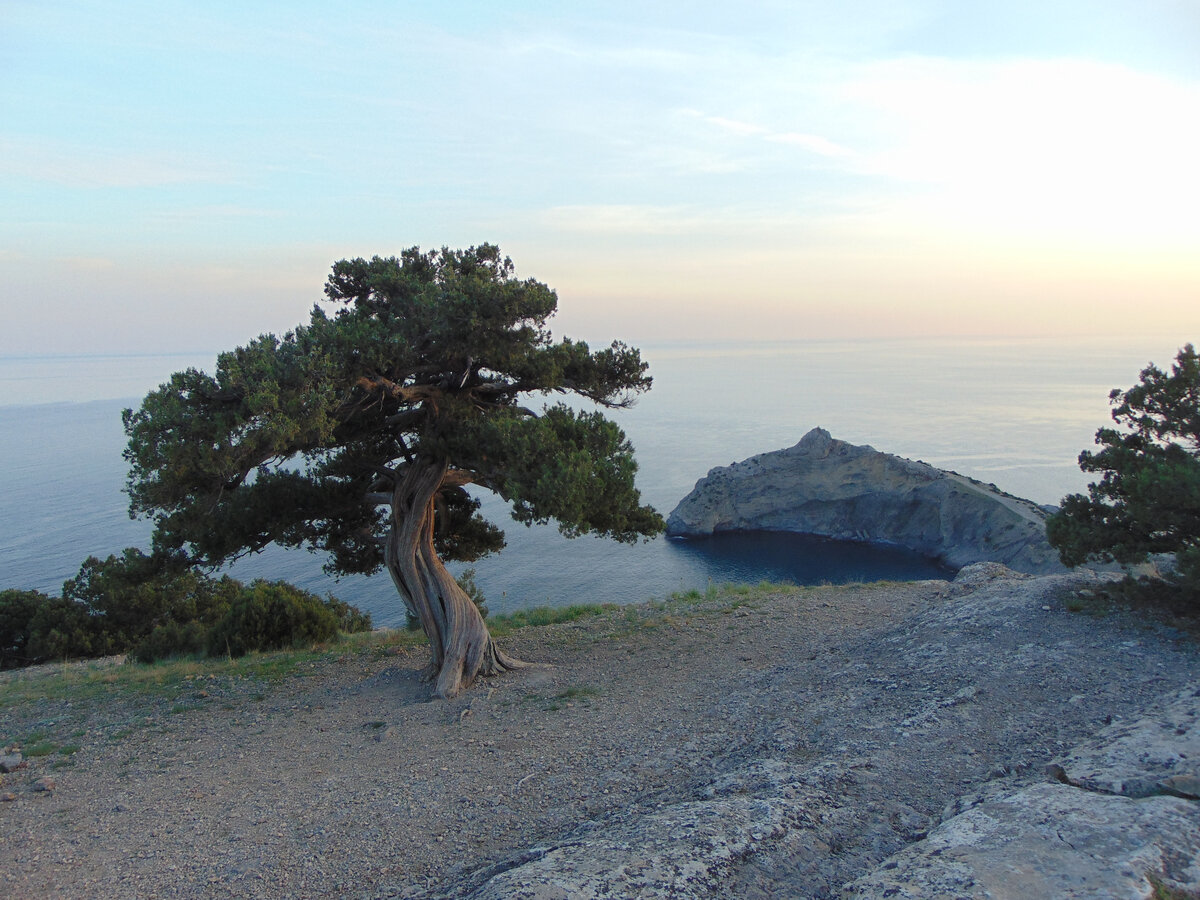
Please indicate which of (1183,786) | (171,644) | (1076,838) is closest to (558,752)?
(1076,838)

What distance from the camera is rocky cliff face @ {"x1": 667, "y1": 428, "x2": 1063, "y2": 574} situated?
35.2m

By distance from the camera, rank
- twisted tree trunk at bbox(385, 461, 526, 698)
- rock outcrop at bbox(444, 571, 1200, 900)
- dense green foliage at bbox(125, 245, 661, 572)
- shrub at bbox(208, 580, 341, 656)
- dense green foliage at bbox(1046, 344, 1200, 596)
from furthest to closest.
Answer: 1. shrub at bbox(208, 580, 341, 656)
2. twisted tree trunk at bbox(385, 461, 526, 698)
3. dense green foliage at bbox(125, 245, 661, 572)
4. dense green foliage at bbox(1046, 344, 1200, 596)
5. rock outcrop at bbox(444, 571, 1200, 900)

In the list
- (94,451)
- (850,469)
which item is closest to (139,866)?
(850,469)

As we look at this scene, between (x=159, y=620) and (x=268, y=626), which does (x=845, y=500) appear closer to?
(x=268, y=626)

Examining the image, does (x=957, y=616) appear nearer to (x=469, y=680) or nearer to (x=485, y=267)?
(x=469, y=680)

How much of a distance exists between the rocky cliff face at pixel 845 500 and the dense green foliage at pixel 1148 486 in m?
25.4

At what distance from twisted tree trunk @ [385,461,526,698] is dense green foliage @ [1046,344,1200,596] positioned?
8.84 meters

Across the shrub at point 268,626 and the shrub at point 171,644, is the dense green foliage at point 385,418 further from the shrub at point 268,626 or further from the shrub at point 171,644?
the shrub at point 171,644

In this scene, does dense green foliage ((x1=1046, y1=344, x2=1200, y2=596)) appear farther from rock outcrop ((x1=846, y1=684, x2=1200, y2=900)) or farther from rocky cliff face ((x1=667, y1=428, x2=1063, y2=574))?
rocky cliff face ((x1=667, y1=428, x2=1063, y2=574))

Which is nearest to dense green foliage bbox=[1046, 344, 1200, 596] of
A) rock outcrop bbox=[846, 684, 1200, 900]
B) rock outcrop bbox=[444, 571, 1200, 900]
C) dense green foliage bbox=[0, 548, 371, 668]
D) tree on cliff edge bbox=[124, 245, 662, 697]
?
rock outcrop bbox=[444, 571, 1200, 900]

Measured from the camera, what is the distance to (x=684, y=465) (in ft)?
169

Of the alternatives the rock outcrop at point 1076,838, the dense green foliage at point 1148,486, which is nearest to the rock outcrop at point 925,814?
the rock outcrop at point 1076,838

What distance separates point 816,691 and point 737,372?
Answer: 416ft

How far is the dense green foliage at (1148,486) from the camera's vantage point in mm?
9023
